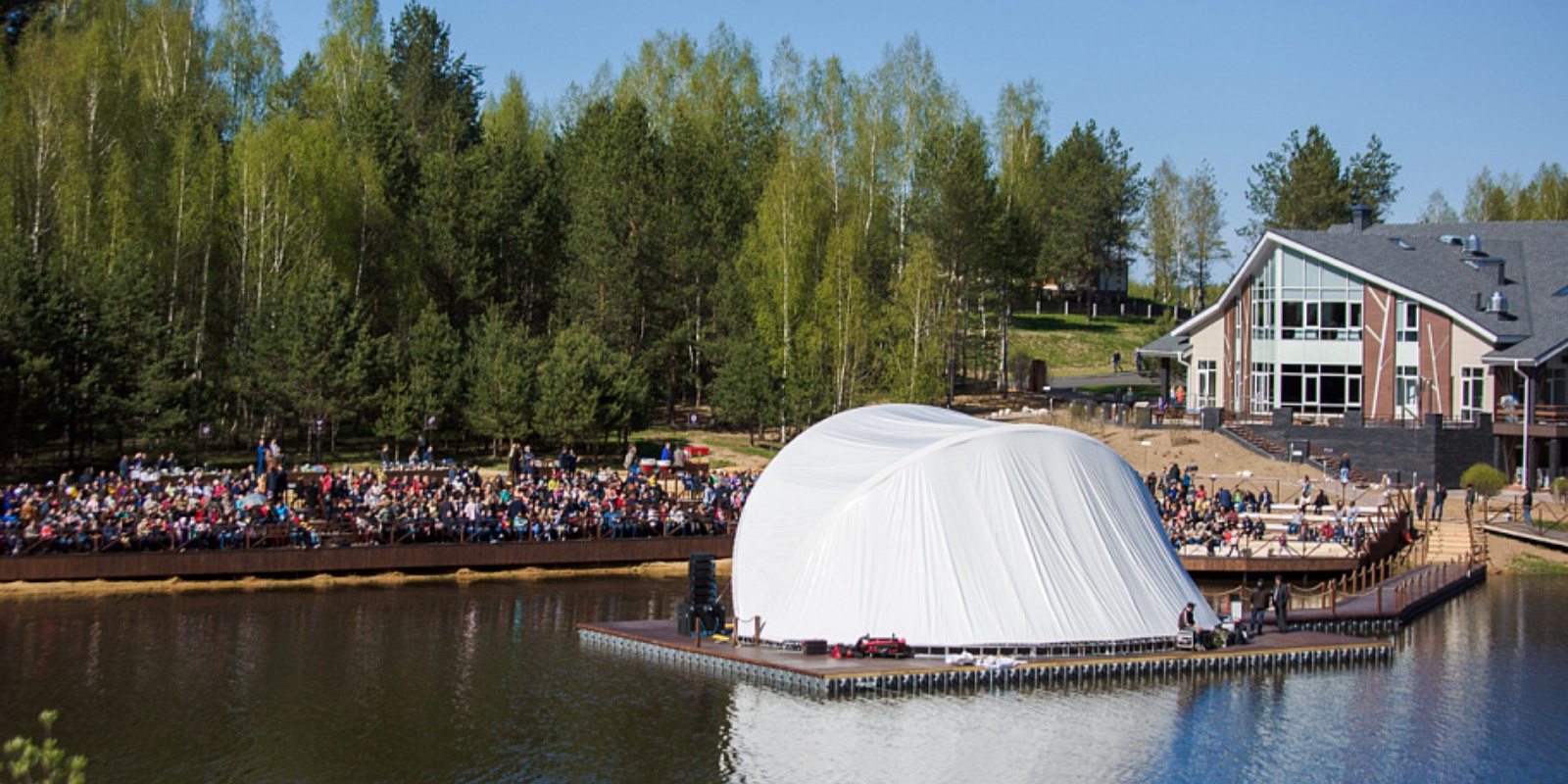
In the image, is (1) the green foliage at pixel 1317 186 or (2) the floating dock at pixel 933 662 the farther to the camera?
(1) the green foliage at pixel 1317 186

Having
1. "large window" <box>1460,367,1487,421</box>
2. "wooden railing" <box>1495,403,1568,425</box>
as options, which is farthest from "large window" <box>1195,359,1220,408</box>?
"wooden railing" <box>1495,403,1568,425</box>

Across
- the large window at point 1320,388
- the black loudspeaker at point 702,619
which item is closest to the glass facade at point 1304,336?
the large window at point 1320,388

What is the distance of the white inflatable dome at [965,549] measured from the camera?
3091cm

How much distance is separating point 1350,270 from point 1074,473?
1269 inches

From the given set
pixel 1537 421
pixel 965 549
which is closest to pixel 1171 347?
pixel 1537 421

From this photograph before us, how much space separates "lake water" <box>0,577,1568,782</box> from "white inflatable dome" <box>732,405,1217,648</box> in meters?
2.12

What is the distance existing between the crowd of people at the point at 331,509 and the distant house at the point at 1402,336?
2492cm

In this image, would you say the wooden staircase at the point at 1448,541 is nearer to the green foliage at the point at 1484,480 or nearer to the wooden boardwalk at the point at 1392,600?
the wooden boardwalk at the point at 1392,600

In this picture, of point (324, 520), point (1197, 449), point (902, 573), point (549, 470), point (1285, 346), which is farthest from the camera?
point (1285, 346)

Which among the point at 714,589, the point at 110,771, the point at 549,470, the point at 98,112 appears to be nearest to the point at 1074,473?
the point at 714,589

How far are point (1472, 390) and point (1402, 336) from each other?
3224 mm

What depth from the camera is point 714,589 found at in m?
33.3

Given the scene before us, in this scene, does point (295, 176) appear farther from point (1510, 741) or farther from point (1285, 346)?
point (1510, 741)

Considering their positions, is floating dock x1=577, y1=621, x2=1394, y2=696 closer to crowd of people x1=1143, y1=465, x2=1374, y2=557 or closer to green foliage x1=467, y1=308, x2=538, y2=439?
crowd of people x1=1143, y1=465, x2=1374, y2=557
